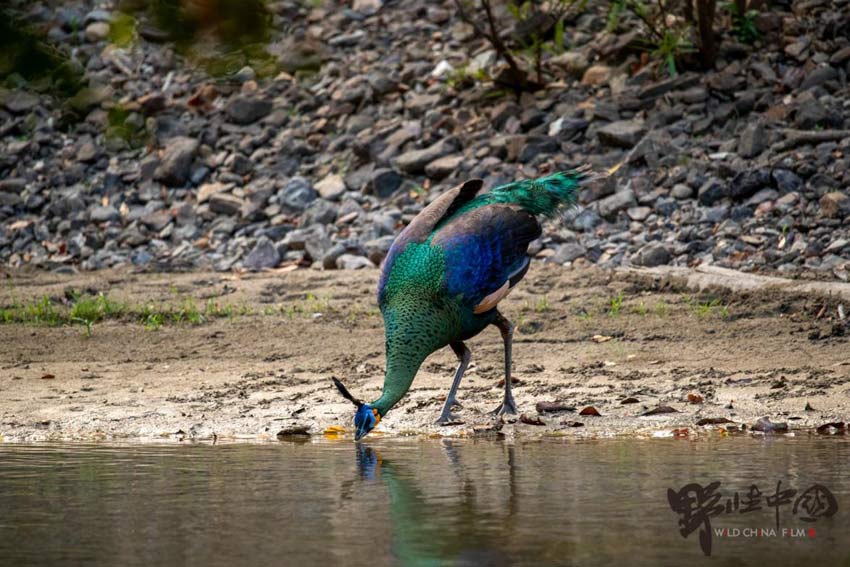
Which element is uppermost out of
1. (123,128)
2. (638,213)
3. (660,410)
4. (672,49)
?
(123,128)

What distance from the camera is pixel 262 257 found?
12430 mm

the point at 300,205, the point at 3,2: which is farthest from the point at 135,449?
the point at 300,205

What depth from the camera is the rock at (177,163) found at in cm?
1466

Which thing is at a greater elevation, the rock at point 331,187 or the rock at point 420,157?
the rock at point 420,157

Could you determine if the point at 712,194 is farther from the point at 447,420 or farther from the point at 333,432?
the point at 333,432

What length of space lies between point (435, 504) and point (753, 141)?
8.20 meters

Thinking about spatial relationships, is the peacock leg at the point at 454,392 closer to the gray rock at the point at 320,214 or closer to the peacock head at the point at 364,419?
the peacock head at the point at 364,419

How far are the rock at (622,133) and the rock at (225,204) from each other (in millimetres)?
4306

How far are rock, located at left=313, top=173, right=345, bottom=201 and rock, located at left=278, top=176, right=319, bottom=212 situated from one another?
0.33 ft

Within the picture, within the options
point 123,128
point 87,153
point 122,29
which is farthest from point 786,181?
point 122,29

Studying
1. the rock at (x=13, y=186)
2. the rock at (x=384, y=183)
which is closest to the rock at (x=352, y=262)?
the rock at (x=384, y=183)

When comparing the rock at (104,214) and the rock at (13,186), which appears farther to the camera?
the rock at (13,186)

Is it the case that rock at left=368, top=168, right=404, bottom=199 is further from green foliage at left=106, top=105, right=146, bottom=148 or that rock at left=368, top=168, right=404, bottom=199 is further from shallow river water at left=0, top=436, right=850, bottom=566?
green foliage at left=106, top=105, right=146, bottom=148

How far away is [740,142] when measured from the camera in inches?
486
